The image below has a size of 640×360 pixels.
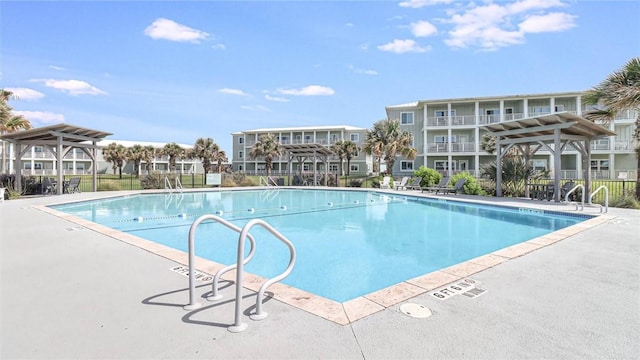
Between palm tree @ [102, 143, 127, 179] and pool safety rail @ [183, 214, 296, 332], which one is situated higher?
palm tree @ [102, 143, 127, 179]

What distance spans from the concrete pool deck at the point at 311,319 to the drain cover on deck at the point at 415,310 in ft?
0.24

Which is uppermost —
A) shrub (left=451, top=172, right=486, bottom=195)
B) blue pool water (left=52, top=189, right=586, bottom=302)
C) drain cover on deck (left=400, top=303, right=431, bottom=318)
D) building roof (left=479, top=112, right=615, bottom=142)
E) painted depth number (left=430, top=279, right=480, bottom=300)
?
building roof (left=479, top=112, right=615, bottom=142)

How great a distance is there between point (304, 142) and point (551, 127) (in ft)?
115

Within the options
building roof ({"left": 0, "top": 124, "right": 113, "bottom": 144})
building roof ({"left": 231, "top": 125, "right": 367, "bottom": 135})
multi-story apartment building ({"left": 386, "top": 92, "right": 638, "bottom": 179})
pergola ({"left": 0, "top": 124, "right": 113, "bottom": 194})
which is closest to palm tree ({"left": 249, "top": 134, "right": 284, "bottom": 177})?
building roof ({"left": 231, "top": 125, "right": 367, "bottom": 135})

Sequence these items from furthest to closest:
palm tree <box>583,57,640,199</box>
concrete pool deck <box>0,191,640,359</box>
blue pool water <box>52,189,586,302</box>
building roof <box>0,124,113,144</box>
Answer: building roof <box>0,124,113,144</box>, palm tree <box>583,57,640,199</box>, blue pool water <box>52,189,586,302</box>, concrete pool deck <box>0,191,640,359</box>

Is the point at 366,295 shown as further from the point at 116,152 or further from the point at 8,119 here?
the point at 116,152

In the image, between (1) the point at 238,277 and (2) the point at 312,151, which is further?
(2) the point at 312,151

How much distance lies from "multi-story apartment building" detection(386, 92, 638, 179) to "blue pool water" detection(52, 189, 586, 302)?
1713cm

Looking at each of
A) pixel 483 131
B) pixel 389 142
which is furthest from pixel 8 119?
pixel 483 131

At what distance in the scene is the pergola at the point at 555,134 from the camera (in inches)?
505

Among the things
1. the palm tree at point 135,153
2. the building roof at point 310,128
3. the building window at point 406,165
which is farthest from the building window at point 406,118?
the palm tree at point 135,153

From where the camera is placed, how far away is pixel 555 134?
13.3 meters

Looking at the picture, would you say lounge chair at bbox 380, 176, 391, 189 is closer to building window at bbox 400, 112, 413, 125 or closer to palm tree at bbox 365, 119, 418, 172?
palm tree at bbox 365, 119, 418, 172

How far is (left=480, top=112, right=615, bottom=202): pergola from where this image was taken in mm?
12816
